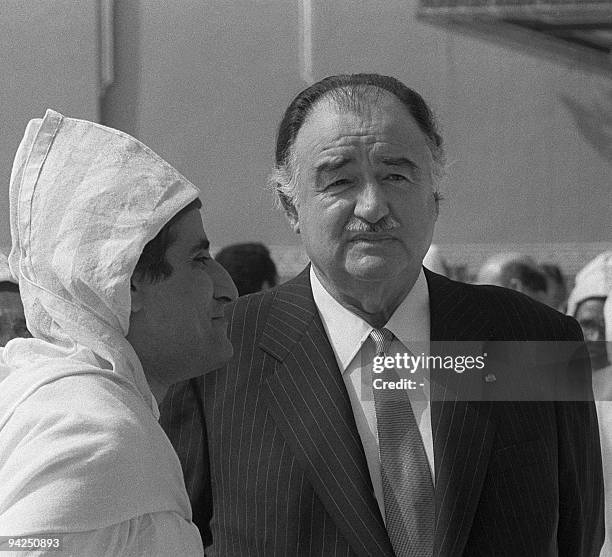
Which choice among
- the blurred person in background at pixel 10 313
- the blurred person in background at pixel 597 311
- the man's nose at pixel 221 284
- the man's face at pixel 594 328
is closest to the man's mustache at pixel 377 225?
the man's nose at pixel 221 284

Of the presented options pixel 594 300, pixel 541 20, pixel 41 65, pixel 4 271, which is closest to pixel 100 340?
pixel 4 271

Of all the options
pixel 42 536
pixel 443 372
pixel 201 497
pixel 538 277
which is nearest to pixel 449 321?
pixel 443 372

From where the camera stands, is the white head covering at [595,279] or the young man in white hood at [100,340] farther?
the white head covering at [595,279]

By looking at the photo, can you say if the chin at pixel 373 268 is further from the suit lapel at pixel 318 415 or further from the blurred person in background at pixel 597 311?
the blurred person in background at pixel 597 311

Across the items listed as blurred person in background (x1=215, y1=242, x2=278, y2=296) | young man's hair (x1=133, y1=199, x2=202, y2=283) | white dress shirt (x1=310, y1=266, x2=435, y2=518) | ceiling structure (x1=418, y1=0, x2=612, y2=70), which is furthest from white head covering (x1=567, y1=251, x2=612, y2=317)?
young man's hair (x1=133, y1=199, x2=202, y2=283)

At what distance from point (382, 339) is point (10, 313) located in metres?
0.95

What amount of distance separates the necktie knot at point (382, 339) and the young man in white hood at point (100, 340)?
342 millimetres

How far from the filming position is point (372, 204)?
5.15 feet

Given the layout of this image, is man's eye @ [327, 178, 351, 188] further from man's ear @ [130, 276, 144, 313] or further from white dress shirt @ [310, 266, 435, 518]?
man's ear @ [130, 276, 144, 313]

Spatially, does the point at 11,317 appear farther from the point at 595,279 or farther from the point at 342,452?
the point at 595,279

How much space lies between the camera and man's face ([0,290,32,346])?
223 centimetres

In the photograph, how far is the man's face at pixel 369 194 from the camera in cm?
157

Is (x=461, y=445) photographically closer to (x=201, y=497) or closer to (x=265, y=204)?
(x=201, y=497)

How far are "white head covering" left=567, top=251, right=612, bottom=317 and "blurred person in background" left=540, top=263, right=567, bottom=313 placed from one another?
0.05 metres
